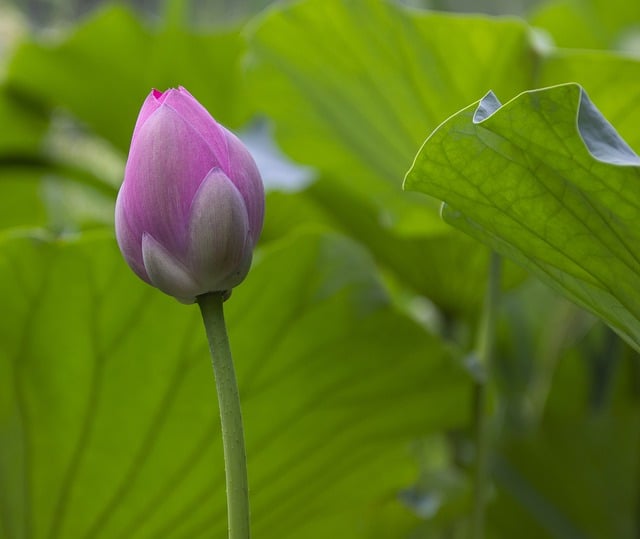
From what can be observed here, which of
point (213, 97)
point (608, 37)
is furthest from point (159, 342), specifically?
point (608, 37)

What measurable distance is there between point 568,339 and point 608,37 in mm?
322

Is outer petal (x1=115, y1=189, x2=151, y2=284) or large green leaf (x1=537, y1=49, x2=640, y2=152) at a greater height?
large green leaf (x1=537, y1=49, x2=640, y2=152)

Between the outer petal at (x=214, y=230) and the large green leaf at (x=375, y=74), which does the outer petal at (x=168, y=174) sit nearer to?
the outer petal at (x=214, y=230)

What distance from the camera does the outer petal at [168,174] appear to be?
259 millimetres

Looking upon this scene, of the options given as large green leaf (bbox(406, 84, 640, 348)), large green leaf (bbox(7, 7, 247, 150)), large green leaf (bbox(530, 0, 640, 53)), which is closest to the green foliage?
large green leaf (bbox(406, 84, 640, 348))

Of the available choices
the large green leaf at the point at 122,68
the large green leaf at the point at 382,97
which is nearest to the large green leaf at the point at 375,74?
the large green leaf at the point at 382,97

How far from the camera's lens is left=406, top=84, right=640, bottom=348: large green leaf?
268 mm

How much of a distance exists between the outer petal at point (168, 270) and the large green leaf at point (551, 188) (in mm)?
73

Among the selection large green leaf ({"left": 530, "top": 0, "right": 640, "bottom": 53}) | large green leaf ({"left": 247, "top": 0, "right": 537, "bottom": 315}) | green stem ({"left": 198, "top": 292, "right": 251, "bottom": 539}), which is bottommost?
green stem ({"left": 198, "top": 292, "right": 251, "bottom": 539})

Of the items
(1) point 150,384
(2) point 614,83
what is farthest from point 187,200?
(2) point 614,83

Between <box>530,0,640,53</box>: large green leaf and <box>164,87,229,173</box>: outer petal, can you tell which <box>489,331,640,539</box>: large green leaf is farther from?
<box>164,87,229,173</box>: outer petal

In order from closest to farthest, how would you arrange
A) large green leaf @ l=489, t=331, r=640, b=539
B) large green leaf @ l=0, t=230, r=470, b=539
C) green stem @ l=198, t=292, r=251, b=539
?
green stem @ l=198, t=292, r=251, b=539 → large green leaf @ l=0, t=230, r=470, b=539 → large green leaf @ l=489, t=331, r=640, b=539

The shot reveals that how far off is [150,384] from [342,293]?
98mm

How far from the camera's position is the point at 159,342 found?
16.3 inches
